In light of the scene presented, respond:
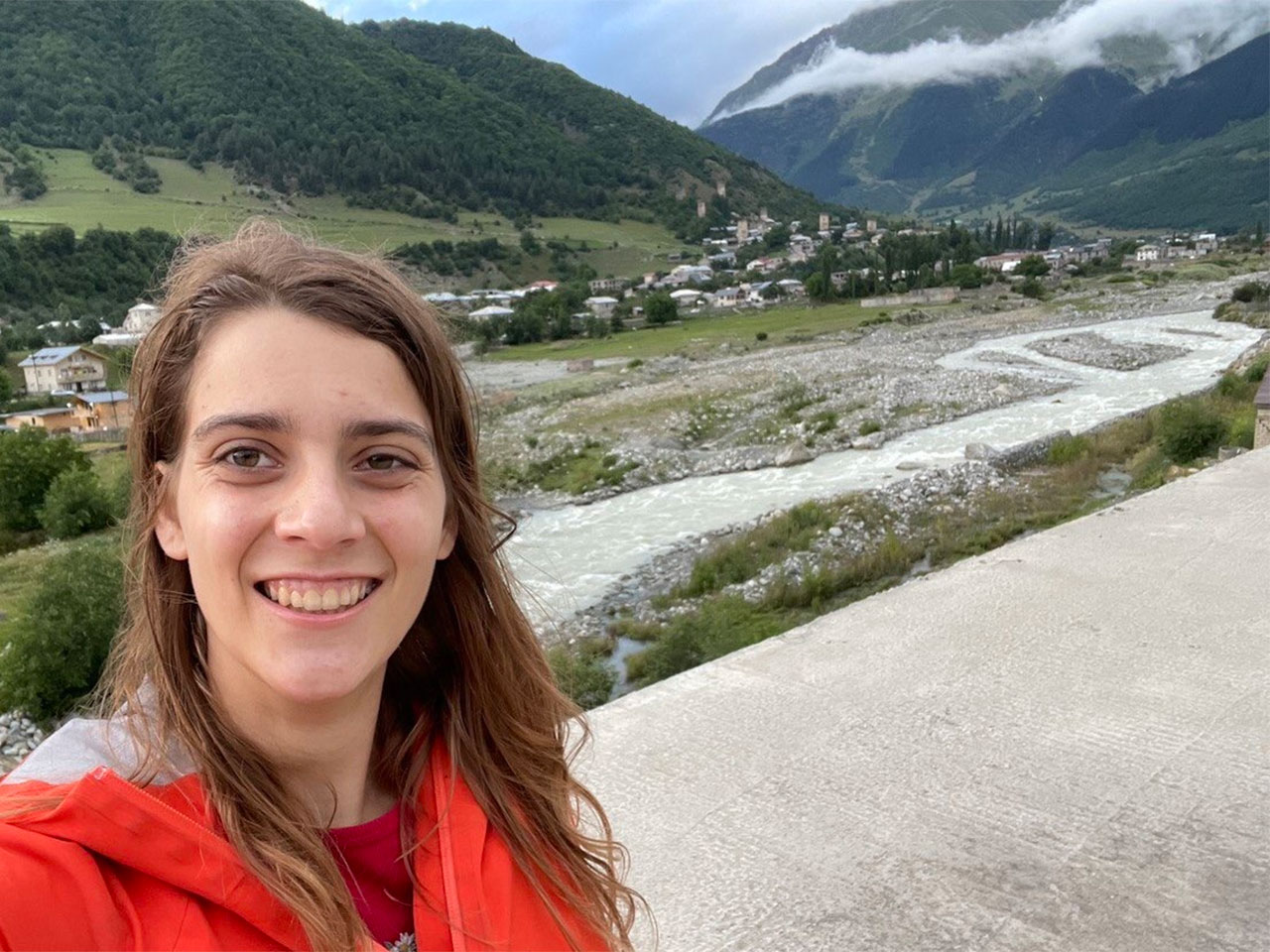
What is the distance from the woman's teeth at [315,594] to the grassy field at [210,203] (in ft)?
228

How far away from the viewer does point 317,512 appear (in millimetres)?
1069

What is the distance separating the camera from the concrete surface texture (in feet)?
8.61

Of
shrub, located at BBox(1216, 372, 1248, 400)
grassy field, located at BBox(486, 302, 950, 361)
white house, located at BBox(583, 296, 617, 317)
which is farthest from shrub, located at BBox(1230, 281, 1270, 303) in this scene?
white house, located at BBox(583, 296, 617, 317)

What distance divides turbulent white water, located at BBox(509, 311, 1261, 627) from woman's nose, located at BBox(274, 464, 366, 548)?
758 centimetres

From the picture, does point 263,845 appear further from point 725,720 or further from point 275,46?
point 275,46

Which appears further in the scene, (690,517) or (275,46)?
(275,46)

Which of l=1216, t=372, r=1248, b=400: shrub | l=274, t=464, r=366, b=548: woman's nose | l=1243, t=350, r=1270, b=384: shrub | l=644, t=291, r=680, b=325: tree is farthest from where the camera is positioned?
l=644, t=291, r=680, b=325: tree

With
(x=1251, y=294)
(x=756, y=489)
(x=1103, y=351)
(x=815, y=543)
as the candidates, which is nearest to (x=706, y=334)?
(x=1103, y=351)

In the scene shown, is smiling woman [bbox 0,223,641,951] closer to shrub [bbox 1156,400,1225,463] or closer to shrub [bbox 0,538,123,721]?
shrub [bbox 0,538,123,721]

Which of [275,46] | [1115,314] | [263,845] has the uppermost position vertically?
[275,46]

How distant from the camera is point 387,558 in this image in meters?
1.18

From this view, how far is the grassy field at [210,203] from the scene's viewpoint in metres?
71.6

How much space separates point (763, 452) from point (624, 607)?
1006 centimetres

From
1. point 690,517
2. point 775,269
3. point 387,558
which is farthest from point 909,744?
point 775,269
